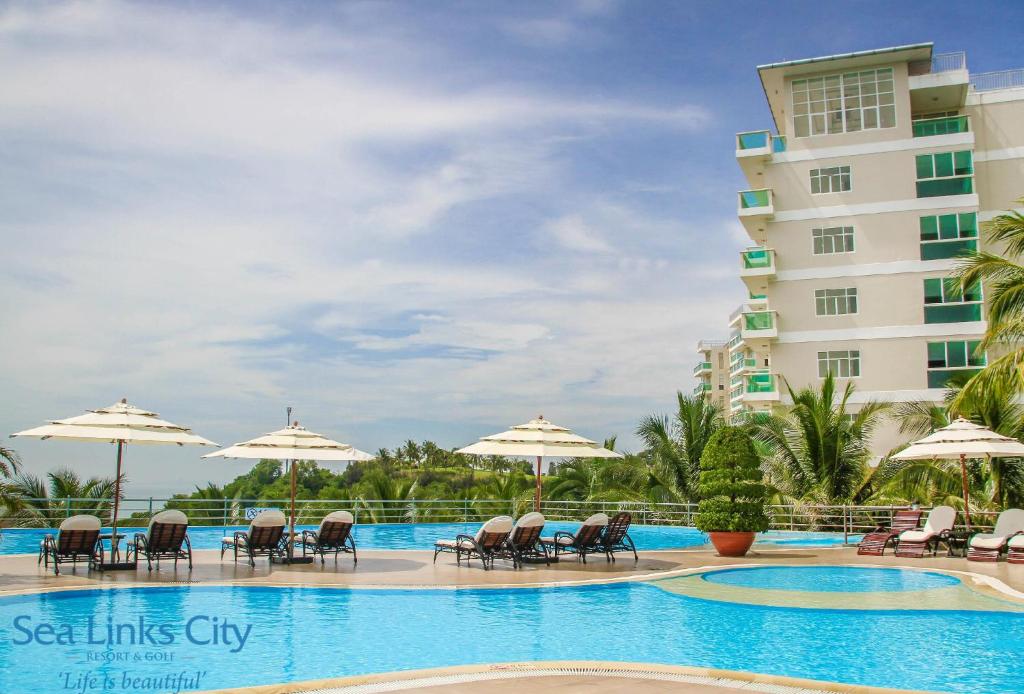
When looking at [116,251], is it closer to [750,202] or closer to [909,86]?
[750,202]

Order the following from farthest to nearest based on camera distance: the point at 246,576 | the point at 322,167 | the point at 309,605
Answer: the point at 322,167
the point at 246,576
the point at 309,605

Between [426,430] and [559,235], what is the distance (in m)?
10.1

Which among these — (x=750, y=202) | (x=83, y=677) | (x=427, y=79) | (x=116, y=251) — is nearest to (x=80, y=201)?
(x=116, y=251)

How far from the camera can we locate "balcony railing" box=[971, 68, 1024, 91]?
35875 millimetres

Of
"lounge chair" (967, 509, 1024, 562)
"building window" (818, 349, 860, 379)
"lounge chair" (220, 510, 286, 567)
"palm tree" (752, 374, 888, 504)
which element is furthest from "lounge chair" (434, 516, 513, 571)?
"building window" (818, 349, 860, 379)

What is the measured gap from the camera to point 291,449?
15188mm

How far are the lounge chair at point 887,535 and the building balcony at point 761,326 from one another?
15.8 meters

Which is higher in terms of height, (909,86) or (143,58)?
(909,86)

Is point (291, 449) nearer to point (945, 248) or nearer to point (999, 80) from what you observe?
point (945, 248)

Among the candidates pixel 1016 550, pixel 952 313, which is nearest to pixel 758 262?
pixel 952 313

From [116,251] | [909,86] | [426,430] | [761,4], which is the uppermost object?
[909,86]

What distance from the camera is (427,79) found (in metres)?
18.4

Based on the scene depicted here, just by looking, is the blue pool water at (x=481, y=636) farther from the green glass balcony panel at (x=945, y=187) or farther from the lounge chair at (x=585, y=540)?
the green glass balcony panel at (x=945, y=187)

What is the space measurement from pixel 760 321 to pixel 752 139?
26.8ft
